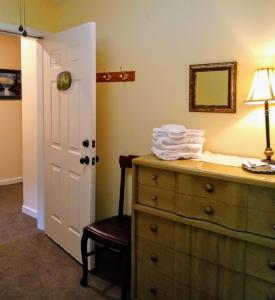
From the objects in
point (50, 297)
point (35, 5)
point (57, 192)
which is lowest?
point (50, 297)

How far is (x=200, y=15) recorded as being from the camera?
6.65ft

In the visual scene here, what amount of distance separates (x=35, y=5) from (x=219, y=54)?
1.84m

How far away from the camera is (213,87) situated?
1997 mm

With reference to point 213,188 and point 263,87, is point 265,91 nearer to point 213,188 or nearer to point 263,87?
point 263,87

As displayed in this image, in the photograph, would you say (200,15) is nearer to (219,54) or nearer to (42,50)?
(219,54)

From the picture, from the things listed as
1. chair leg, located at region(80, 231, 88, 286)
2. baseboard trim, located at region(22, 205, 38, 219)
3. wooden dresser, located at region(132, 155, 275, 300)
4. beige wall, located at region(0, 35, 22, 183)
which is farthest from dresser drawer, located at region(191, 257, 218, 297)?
beige wall, located at region(0, 35, 22, 183)

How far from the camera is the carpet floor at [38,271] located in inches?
86.7

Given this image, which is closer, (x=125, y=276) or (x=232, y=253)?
(x=232, y=253)

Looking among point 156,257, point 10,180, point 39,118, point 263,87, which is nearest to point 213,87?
point 263,87

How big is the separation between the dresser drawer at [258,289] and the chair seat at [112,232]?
789mm

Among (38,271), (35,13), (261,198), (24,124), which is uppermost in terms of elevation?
(35,13)

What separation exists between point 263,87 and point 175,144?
0.58 m

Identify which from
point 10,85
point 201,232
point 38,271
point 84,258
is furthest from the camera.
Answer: point 10,85

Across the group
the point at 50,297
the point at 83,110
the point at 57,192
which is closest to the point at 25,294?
the point at 50,297
